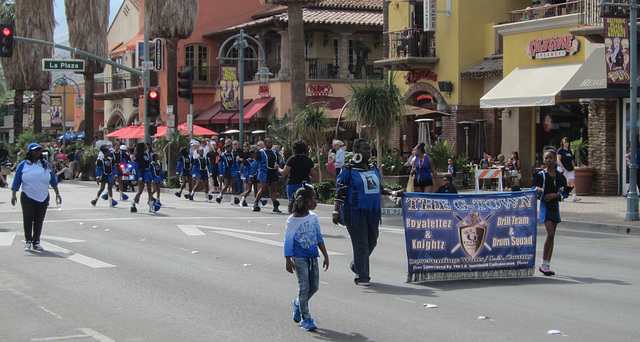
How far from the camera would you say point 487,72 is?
31.1m

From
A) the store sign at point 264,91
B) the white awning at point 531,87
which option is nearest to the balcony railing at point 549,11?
the white awning at point 531,87

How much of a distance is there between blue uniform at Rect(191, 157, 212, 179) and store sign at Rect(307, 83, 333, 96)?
19008 mm

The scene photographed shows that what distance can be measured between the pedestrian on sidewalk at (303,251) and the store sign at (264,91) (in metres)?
36.0

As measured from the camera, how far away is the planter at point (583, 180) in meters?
25.0

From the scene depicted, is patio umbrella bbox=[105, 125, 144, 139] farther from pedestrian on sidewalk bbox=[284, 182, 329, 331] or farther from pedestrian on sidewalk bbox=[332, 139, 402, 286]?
pedestrian on sidewalk bbox=[284, 182, 329, 331]

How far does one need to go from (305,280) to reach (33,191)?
7.25m

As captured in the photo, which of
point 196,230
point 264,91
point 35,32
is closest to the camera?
point 196,230

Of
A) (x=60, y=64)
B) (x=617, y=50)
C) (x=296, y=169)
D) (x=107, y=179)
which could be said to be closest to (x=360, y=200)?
(x=296, y=169)

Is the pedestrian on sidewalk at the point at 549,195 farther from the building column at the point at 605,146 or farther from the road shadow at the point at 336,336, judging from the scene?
the building column at the point at 605,146

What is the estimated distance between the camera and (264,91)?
144 feet

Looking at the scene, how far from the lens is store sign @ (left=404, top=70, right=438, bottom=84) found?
1328 inches

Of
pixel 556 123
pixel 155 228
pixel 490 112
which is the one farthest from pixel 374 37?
pixel 155 228

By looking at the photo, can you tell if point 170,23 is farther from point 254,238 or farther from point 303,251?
point 303,251

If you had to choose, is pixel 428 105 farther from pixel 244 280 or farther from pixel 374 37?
pixel 244 280
